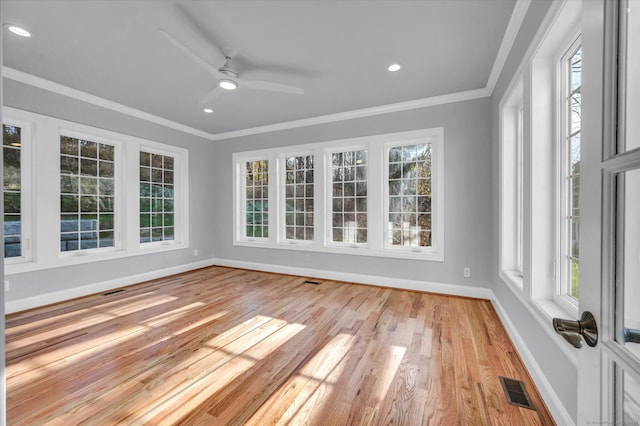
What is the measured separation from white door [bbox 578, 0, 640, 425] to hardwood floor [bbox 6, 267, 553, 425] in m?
1.24

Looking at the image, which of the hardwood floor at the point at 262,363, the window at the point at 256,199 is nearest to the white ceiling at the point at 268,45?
the window at the point at 256,199

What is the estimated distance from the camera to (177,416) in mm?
1579

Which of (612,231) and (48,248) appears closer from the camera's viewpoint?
(612,231)

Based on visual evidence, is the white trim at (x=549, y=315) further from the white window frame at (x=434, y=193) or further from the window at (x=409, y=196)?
the window at (x=409, y=196)

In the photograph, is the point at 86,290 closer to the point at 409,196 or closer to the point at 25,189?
the point at 25,189

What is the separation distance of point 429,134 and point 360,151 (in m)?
1.08

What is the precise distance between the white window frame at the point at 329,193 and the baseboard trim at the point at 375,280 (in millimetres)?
362

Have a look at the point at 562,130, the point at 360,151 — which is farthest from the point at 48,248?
the point at 562,130

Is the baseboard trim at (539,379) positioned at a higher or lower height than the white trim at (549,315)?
lower

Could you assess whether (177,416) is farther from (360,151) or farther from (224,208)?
(224,208)

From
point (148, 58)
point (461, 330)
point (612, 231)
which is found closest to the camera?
point (612, 231)

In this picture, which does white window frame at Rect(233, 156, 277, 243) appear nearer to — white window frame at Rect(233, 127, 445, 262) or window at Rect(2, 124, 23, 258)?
white window frame at Rect(233, 127, 445, 262)

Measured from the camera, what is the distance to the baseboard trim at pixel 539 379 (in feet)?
4.82

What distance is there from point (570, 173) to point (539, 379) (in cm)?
137
